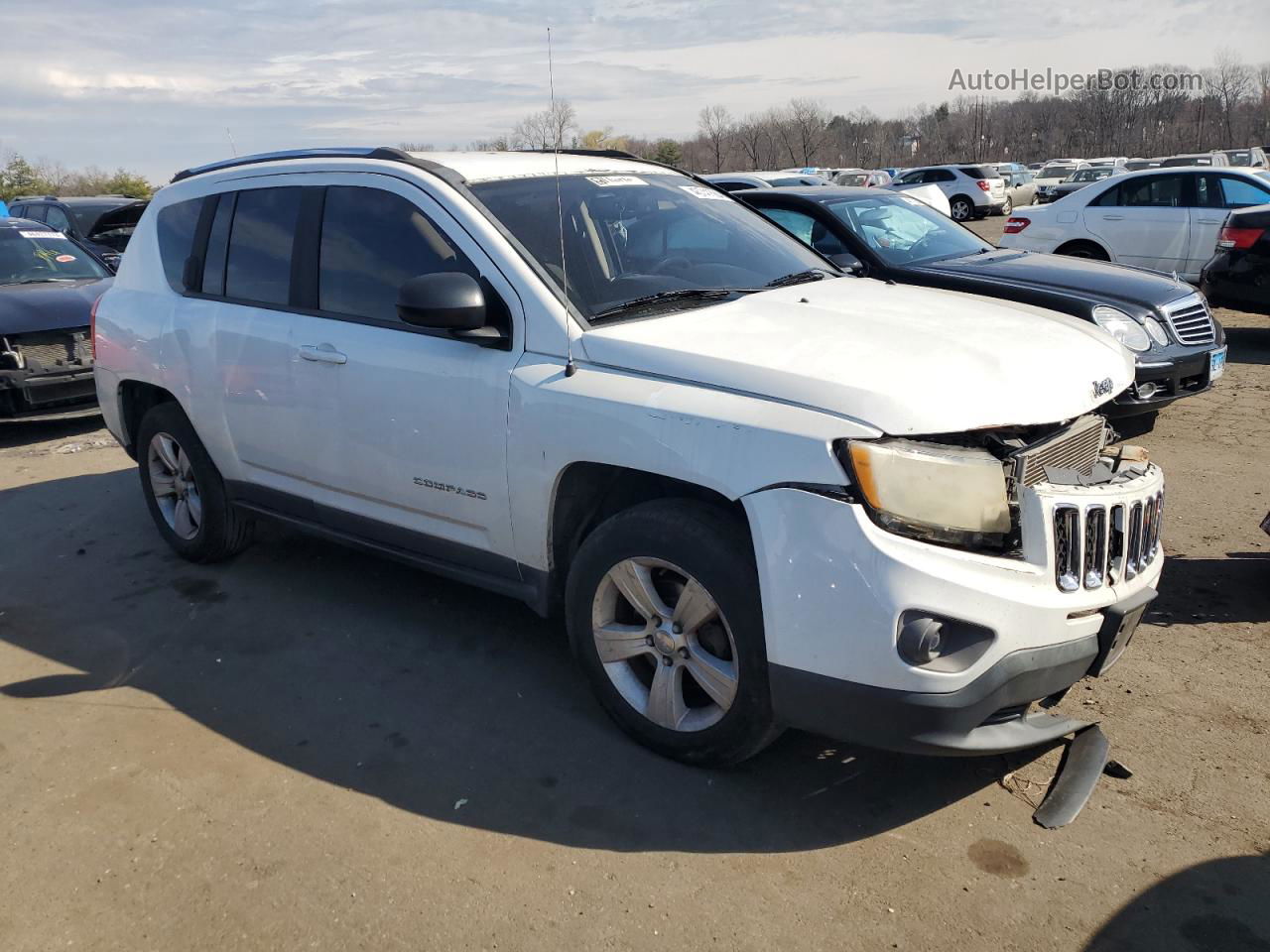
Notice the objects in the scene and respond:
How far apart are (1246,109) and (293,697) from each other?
249 feet

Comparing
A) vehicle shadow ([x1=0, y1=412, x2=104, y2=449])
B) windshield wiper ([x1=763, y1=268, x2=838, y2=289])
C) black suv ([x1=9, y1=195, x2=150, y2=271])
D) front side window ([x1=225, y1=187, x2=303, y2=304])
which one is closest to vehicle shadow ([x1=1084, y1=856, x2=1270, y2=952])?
windshield wiper ([x1=763, y1=268, x2=838, y2=289])

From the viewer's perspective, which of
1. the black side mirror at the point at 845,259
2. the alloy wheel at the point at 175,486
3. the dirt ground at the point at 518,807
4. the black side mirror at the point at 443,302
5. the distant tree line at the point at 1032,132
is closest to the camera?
the dirt ground at the point at 518,807

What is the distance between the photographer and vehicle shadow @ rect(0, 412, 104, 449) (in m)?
8.34

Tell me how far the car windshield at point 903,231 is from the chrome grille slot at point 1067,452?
13.3 feet

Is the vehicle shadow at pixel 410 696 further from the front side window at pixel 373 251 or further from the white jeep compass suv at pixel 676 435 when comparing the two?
the front side window at pixel 373 251

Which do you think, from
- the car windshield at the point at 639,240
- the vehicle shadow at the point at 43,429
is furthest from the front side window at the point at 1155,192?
the vehicle shadow at the point at 43,429

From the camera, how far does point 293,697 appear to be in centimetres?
387

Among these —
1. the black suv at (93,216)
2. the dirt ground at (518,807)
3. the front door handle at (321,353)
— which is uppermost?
the black suv at (93,216)

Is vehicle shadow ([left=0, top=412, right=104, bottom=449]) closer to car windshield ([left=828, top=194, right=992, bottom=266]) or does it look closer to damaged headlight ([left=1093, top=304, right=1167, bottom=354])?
car windshield ([left=828, top=194, right=992, bottom=266])

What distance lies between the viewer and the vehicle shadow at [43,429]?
8344mm

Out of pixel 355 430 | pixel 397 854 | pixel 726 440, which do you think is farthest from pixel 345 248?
pixel 397 854

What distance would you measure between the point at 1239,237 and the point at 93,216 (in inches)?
619

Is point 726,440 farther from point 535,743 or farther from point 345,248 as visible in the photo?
point 345,248

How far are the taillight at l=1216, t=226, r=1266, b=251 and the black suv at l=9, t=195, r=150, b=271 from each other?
12729 mm
